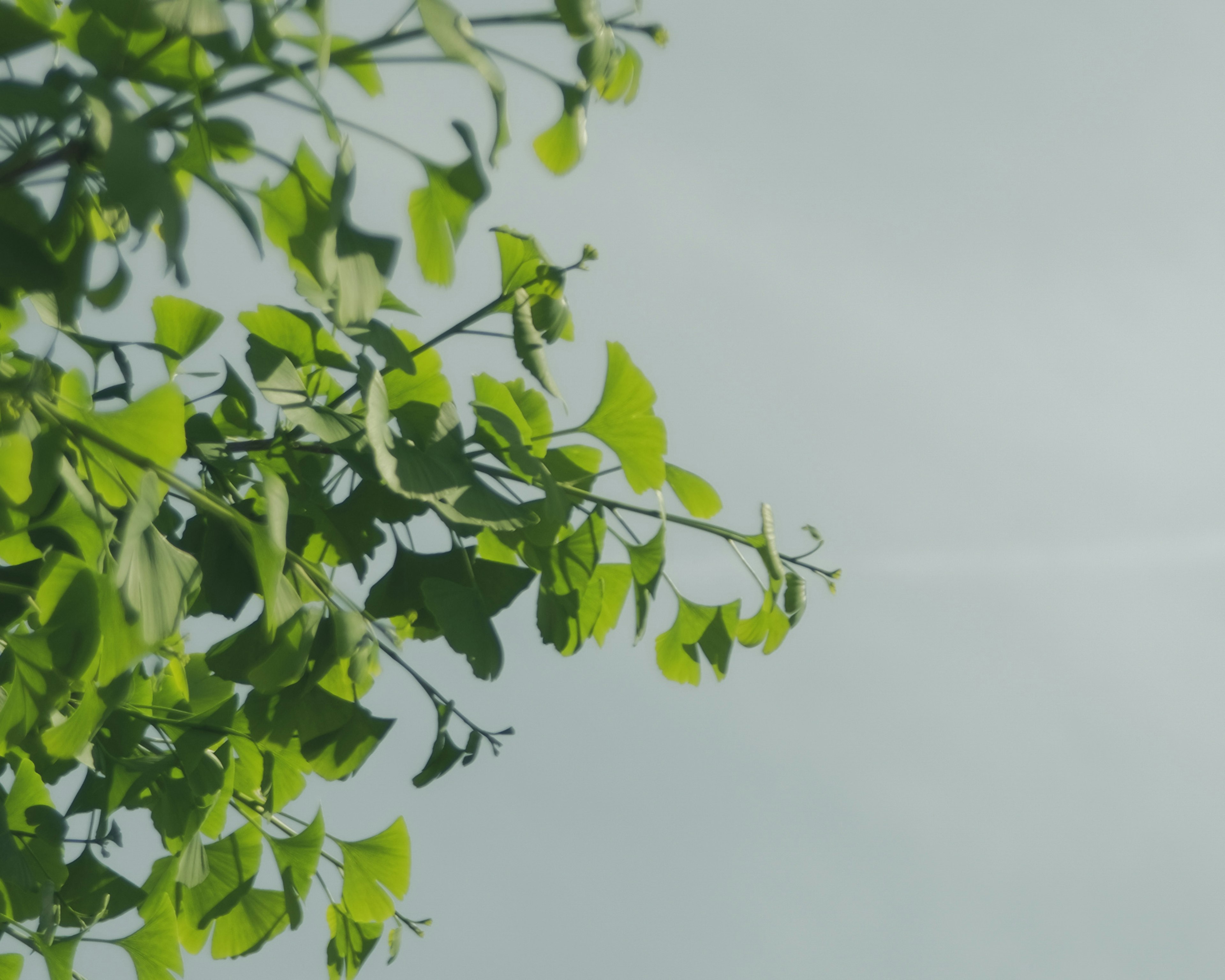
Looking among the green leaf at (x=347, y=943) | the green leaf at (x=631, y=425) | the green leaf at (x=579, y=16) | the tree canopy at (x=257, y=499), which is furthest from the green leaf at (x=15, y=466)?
the green leaf at (x=347, y=943)

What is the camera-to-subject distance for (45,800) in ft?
4.50

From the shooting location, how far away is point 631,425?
1.12 metres

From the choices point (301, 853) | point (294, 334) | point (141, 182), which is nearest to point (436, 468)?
point (294, 334)

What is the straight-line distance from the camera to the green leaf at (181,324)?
114cm

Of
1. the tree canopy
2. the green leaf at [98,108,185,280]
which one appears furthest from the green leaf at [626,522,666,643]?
the green leaf at [98,108,185,280]

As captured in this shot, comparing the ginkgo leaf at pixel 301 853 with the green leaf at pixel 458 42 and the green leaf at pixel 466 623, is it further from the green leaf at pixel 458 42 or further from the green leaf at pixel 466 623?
the green leaf at pixel 458 42

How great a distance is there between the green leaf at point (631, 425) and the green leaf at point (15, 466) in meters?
0.57

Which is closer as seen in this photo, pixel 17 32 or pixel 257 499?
pixel 17 32

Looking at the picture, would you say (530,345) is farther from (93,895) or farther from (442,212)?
(93,895)

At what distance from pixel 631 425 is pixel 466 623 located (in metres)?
0.28

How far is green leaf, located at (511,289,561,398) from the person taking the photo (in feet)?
3.36

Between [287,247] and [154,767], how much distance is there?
2.43ft

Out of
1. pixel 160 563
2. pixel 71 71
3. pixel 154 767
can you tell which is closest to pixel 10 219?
pixel 71 71

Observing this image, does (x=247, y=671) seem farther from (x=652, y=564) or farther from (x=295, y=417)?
(x=652, y=564)
